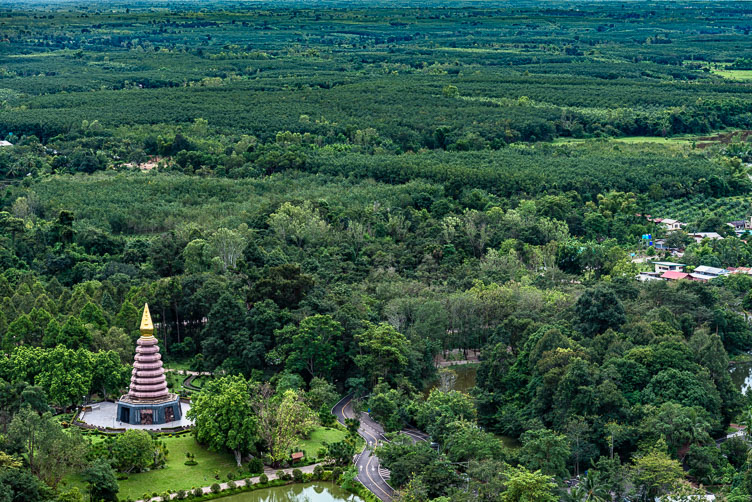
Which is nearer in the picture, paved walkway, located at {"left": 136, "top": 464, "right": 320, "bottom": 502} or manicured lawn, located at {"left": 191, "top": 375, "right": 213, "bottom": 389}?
paved walkway, located at {"left": 136, "top": 464, "right": 320, "bottom": 502}

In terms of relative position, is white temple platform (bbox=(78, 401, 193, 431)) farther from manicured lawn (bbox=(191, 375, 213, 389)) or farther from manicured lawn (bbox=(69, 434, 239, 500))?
manicured lawn (bbox=(191, 375, 213, 389))

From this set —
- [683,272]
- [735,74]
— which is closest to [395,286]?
[683,272]

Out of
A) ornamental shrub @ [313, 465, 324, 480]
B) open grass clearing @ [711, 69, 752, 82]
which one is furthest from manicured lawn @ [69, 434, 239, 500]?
open grass clearing @ [711, 69, 752, 82]

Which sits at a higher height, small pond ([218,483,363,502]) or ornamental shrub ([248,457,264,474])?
ornamental shrub ([248,457,264,474])

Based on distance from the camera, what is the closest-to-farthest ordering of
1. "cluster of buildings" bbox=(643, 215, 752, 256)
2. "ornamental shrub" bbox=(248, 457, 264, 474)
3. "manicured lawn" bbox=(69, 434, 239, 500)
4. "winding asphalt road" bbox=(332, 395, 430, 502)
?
"manicured lawn" bbox=(69, 434, 239, 500)
"winding asphalt road" bbox=(332, 395, 430, 502)
"ornamental shrub" bbox=(248, 457, 264, 474)
"cluster of buildings" bbox=(643, 215, 752, 256)

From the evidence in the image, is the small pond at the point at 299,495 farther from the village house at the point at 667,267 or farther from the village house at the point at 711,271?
the village house at the point at 711,271

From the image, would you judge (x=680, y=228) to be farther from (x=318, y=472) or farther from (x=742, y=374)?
(x=318, y=472)

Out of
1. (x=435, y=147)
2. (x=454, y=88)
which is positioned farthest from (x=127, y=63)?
(x=435, y=147)
